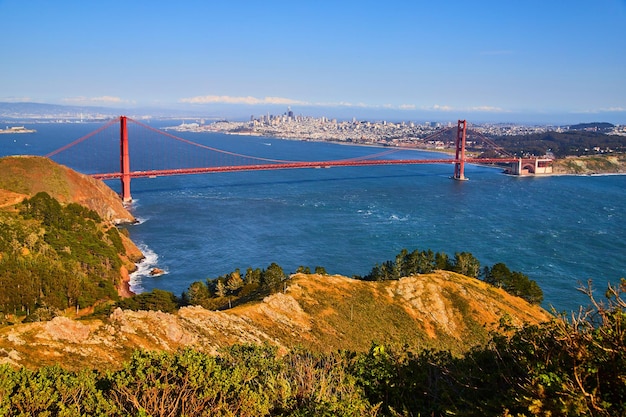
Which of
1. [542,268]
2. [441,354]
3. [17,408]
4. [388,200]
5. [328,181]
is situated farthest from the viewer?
[328,181]

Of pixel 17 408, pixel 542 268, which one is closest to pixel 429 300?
pixel 542 268

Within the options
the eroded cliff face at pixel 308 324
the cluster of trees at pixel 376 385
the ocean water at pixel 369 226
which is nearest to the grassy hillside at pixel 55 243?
the ocean water at pixel 369 226

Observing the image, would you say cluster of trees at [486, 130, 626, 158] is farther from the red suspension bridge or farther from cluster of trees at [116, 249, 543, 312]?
cluster of trees at [116, 249, 543, 312]

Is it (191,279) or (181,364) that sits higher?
(181,364)

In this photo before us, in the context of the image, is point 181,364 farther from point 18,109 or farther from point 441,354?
point 18,109

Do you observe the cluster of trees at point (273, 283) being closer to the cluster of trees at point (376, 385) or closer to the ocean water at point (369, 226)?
the ocean water at point (369, 226)

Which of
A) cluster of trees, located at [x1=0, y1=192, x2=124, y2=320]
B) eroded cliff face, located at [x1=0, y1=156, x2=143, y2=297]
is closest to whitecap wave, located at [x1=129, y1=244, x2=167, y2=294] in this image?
eroded cliff face, located at [x1=0, y1=156, x2=143, y2=297]

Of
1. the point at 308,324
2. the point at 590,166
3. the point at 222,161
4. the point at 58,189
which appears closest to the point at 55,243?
the point at 58,189

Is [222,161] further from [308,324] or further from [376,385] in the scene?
[376,385]
